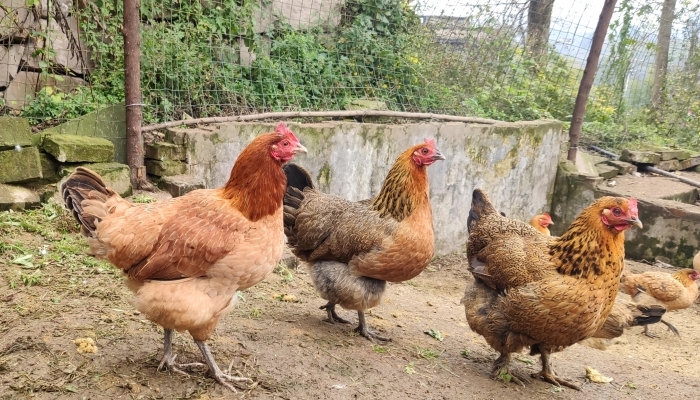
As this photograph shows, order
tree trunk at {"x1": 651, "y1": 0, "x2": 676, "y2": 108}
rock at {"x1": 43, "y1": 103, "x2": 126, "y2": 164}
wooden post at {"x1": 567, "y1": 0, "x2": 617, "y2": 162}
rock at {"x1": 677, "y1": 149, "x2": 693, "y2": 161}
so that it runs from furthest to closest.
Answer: rock at {"x1": 677, "y1": 149, "x2": 693, "y2": 161}
tree trunk at {"x1": 651, "y1": 0, "x2": 676, "y2": 108}
wooden post at {"x1": 567, "y1": 0, "x2": 617, "y2": 162}
rock at {"x1": 43, "y1": 103, "x2": 126, "y2": 164}

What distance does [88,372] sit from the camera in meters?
3.12

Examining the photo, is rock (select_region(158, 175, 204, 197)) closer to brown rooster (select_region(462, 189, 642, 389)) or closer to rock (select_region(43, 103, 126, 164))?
rock (select_region(43, 103, 126, 164))

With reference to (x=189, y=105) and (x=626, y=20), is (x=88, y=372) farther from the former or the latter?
(x=626, y=20)

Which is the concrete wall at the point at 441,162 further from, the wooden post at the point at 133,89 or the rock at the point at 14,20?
the rock at the point at 14,20

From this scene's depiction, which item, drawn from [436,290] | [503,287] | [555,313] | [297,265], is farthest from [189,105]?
[555,313]

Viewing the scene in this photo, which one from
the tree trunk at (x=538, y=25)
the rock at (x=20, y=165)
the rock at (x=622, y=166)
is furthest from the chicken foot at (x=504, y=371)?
the rock at (x=622, y=166)

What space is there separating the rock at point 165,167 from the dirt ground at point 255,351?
115 cm

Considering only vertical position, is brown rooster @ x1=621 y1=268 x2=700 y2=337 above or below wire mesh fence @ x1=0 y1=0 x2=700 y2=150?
below

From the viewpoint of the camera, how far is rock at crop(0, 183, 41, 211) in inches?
193

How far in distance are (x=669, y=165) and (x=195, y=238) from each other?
10.3 metres

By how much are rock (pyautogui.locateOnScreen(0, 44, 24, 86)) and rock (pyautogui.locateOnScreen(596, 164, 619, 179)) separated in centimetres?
855

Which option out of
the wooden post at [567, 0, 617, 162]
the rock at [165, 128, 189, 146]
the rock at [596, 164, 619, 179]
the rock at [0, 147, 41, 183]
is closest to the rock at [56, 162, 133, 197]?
the rock at [0, 147, 41, 183]

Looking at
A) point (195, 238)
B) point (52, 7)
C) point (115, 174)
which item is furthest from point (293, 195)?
point (52, 7)

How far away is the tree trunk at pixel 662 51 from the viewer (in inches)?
408
